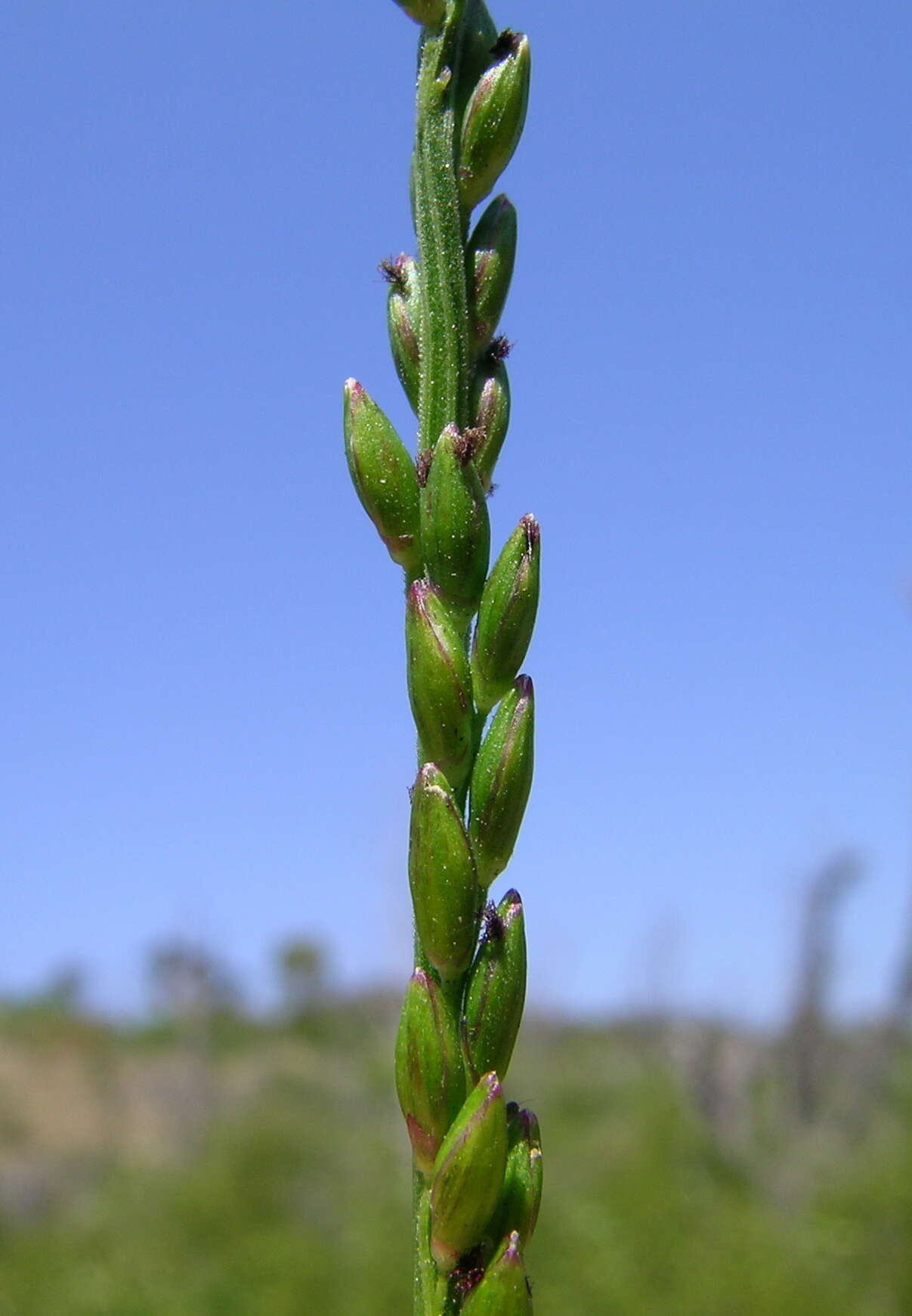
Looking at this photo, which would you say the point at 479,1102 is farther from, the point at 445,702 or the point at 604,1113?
the point at 604,1113

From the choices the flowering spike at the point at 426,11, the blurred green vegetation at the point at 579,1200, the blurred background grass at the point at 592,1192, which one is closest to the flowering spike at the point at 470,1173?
the flowering spike at the point at 426,11

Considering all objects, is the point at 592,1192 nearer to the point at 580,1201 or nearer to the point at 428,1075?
the point at 580,1201

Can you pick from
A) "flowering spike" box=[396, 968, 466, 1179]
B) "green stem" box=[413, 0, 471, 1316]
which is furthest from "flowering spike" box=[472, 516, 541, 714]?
"flowering spike" box=[396, 968, 466, 1179]

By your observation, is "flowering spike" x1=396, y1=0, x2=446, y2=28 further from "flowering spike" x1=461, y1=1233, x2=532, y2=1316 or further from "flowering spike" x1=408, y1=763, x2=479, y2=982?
"flowering spike" x1=461, y1=1233, x2=532, y2=1316

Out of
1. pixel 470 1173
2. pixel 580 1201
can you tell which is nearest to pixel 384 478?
pixel 470 1173

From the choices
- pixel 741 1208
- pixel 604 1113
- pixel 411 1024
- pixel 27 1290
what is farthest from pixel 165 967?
pixel 411 1024

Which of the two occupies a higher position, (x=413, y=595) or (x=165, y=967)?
(x=413, y=595)
